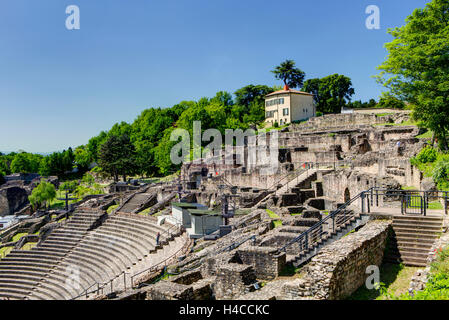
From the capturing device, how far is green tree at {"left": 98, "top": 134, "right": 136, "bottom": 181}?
62.5 meters

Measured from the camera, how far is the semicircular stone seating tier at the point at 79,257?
2378 centimetres

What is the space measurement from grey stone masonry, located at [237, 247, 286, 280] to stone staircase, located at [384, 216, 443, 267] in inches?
146

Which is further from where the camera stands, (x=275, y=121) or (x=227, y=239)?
(x=275, y=121)

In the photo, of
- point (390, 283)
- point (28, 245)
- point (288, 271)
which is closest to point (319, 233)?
point (288, 271)

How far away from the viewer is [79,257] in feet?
90.6

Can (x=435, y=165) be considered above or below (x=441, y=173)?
above

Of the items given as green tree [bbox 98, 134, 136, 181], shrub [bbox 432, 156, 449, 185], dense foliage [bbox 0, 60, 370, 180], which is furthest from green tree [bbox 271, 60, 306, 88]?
shrub [bbox 432, 156, 449, 185]

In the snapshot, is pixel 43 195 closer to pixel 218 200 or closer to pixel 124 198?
pixel 124 198

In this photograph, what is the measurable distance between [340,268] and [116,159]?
191 feet

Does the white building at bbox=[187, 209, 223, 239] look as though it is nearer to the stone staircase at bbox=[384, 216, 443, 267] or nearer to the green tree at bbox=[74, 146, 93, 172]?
the stone staircase at bbox=[384, 216, 443, 267]

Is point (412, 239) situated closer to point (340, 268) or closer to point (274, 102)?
point (340, 268)
